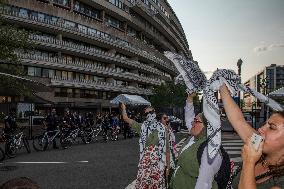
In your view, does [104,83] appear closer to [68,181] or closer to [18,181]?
[68,181]

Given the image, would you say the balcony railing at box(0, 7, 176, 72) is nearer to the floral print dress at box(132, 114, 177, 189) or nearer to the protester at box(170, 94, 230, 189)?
the floral print dress at box(132, 114, 177, 189)

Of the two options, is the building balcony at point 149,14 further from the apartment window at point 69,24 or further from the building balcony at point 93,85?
the apartment window at point 69,24

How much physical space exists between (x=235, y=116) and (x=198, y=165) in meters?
1.52

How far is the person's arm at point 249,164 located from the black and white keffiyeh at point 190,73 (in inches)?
41.3

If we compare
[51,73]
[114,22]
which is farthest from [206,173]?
[114,22]

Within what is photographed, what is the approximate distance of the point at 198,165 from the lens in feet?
12.5

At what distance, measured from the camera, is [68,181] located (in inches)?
378

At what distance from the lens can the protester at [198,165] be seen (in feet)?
9.98

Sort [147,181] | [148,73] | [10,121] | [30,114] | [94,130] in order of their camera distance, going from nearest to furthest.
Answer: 1. [147,181]
2. [10,121]
3. [94,130]
4. [30,114]
5. [148,73]

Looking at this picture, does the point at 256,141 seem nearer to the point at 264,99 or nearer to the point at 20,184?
the point at 264,99

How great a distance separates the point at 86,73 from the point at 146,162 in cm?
5080

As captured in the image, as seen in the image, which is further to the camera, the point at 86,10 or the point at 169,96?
the point at 169,96

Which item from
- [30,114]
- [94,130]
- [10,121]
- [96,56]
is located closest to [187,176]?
[10,121]

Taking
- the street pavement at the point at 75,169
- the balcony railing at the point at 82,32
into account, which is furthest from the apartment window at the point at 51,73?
the street pavement at the point at 75,169
